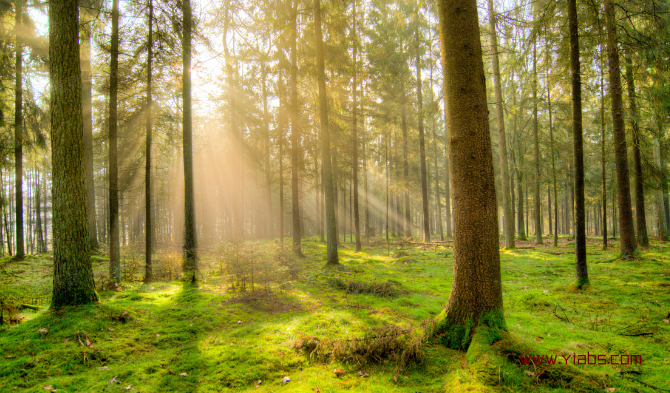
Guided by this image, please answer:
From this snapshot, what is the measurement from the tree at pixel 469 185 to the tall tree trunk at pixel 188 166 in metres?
8.41

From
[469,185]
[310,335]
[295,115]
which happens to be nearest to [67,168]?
[310,335]

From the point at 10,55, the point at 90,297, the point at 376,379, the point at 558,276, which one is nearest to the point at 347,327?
the point at 376,379

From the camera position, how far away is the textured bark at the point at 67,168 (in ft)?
16.1

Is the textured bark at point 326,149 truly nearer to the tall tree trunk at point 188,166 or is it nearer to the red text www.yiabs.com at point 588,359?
the tall tree trunk at point 188,166

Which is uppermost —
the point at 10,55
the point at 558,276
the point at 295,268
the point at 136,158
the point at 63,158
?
the point at 10,55

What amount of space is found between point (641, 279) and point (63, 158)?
13.1 meters

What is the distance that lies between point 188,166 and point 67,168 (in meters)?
5.00

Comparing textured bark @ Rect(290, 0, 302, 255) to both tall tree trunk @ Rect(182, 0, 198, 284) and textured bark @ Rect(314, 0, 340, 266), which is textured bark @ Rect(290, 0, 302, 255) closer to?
textured bark @ Rect(314, 0, 340, 266)

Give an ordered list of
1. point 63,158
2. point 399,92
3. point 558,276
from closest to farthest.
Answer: point 63,158
point 558,276
point 399,92

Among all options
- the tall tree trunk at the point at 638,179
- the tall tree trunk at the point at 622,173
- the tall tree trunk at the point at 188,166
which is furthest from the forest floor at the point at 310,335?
the tall tree trunk at the point at 638,179

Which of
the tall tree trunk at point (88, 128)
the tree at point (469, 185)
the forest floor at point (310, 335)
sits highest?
the tall tree trunk at point (88, 128)

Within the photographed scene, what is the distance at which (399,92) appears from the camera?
17969mm

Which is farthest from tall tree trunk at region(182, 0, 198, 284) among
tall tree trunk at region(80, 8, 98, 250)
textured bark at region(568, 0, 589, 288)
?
textured bark at region(568, 0, 589, 288)

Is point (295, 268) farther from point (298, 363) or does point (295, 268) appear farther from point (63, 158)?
point (63, 158)
